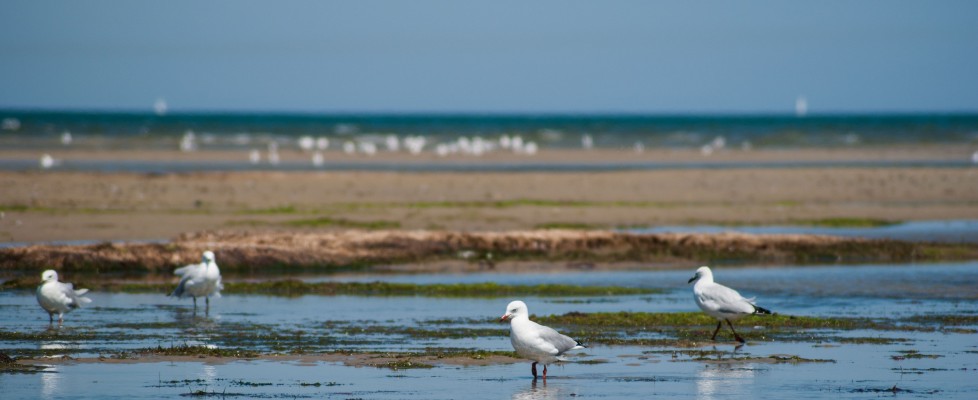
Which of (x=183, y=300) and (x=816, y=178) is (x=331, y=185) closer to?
(x=816, y=178)

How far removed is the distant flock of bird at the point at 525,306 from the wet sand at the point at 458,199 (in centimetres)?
784

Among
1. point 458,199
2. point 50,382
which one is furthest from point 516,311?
point 458,199

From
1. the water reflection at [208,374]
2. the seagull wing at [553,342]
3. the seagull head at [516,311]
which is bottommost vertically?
the water reflection at [208,374]

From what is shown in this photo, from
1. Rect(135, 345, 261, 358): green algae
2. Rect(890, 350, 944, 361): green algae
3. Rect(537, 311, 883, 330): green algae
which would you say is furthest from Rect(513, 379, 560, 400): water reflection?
Rect(890, 350, 944, 361): green algae

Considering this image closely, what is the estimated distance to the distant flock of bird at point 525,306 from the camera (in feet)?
37.8

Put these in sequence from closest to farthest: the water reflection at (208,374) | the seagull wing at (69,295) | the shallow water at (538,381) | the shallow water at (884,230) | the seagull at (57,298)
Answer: the shallow water at (538,381), the water reflection at (208,374), the seagull at (57,298), the seagull wing at (69,295), the shallow water at (884,230)

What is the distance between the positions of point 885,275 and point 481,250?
694cm

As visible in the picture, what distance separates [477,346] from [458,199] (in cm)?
2039

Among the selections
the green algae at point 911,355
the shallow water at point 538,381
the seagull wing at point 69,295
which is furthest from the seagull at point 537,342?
the seagull wing at point 69,295

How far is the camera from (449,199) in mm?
33781

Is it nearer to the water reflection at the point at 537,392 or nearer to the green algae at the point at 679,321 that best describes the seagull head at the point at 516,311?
the water reflection at the point at 537,392

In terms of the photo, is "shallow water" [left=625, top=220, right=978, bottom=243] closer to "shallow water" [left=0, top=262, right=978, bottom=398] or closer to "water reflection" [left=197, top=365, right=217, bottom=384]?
"shallow water" [left=0, top=262, right=978, bottom=398]

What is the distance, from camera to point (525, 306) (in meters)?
11.8

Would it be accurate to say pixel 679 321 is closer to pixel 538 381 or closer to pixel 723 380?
pixel 723 380
